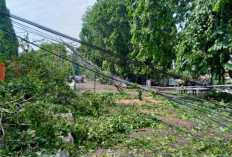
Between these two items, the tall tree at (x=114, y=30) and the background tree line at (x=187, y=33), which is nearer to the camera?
the background tree line at (x=187, y=33)

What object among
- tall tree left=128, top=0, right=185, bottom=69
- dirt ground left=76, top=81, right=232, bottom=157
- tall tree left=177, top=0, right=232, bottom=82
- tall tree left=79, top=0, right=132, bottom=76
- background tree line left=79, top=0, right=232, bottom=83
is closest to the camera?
dirt ground left=76, top=81, right=232, bottom=157

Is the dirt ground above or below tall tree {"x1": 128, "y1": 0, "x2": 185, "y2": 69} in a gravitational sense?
below

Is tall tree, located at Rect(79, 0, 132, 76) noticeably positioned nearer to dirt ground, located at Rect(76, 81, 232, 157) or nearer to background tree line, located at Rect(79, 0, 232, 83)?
background tree line, located at Rect(79, 0, 232, 83)

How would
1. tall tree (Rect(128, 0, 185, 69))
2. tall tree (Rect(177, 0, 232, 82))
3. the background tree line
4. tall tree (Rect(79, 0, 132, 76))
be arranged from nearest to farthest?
tall tree (Rect(177, 0, 232, 82)) → the background tree line → tall tree (Rect(128, 0, 185, 69)) → tall tree (Rect(79, 0, 132, 76))

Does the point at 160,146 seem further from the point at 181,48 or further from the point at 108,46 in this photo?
the point at 108,46

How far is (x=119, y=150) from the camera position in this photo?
10.6ft

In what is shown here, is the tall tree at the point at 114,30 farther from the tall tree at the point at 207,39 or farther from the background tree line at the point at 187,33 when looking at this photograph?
the tall tree at the point at 207,39

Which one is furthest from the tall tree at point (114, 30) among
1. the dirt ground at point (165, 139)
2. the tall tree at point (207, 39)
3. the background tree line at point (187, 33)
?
the dirt ground at point (165, 139)

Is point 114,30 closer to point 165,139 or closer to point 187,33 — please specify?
point 187,33

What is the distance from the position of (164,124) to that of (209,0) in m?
4.59

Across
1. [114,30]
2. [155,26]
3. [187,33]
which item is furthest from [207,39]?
[114,30]

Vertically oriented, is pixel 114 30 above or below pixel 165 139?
above

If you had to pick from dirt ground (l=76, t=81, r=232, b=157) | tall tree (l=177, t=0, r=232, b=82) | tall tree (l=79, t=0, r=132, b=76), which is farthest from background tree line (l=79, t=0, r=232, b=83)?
tall tree (l=79, t=0, r=132, b=76)

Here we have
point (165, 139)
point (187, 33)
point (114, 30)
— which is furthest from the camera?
point (114, 30)
